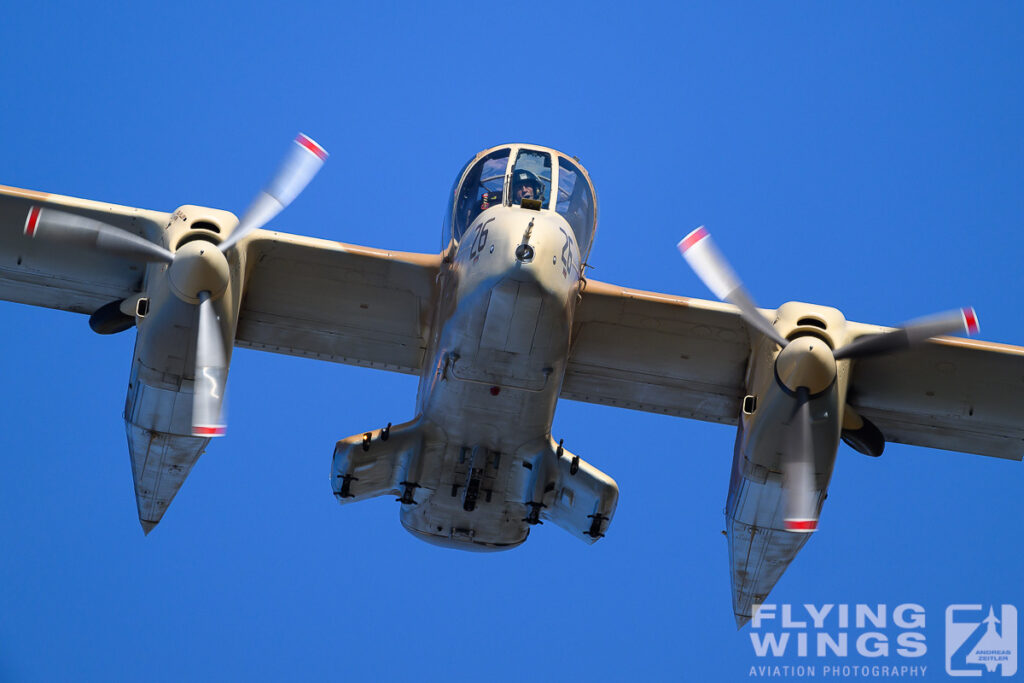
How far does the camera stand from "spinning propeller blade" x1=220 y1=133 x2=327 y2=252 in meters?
16.5

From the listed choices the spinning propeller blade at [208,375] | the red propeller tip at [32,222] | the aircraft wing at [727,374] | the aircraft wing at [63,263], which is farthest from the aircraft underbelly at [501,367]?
the red propeller tip at [32,222]

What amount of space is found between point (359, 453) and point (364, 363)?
2.12 m

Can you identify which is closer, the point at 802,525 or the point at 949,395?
the point at 802,525

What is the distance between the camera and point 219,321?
1608 cm

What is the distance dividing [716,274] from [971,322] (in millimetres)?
3003

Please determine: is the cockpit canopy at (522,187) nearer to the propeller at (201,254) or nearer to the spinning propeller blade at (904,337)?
the propeller at (201,254)

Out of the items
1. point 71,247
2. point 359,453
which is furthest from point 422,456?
point 71,247

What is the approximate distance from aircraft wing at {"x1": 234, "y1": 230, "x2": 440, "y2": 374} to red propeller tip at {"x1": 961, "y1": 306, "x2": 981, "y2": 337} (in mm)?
6298

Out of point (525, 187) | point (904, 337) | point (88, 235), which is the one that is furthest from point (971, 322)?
point (88, 235)

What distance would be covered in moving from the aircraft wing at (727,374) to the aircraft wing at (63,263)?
18.9ft

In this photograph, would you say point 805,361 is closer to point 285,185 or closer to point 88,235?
point 285,185

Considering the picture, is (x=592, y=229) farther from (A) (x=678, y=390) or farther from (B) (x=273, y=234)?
(B) (x=273, y=234)

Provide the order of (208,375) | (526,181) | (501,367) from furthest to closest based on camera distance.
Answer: (526,181) < (208,375) < (501,367)

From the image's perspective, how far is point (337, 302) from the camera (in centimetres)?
1792
